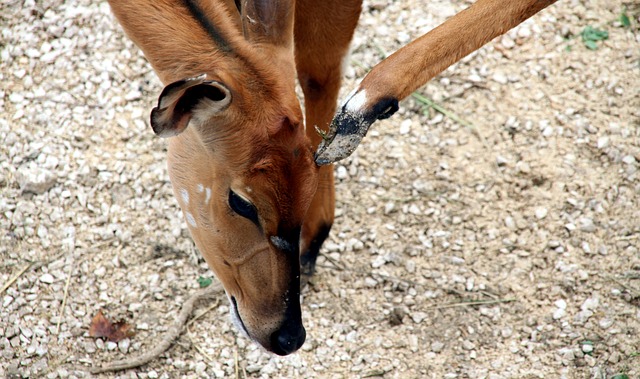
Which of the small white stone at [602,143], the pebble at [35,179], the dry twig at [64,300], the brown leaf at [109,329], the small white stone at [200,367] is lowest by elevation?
the small white stone at [602,143]

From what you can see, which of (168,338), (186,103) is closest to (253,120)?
(186,103)

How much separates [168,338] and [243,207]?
161 cm

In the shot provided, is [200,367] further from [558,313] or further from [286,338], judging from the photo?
[558,313]

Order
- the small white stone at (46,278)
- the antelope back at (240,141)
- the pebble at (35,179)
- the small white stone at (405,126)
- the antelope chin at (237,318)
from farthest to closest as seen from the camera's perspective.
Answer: the small white stone at (405,126) → the pebble at (35,179) → the small white stone at (46,278) → the antelope chin at (237,318) → the antelope back at (240,141)

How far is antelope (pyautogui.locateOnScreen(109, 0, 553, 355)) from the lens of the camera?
335cm

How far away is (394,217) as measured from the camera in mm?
5461

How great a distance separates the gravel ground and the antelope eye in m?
1.48

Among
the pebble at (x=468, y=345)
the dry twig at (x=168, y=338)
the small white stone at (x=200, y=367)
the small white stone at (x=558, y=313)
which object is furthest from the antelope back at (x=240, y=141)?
the small white stone at (x=558, y=313)

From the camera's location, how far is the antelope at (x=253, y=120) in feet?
11.0

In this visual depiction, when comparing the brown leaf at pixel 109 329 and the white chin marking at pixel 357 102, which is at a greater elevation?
the white chin marking at pixel 357 102

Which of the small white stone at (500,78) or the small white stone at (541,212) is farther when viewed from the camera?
the small white stone at (500,78)

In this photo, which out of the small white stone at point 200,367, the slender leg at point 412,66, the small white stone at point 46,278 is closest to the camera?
the slender leg at point 412,66

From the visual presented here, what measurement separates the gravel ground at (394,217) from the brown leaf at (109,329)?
0.06m

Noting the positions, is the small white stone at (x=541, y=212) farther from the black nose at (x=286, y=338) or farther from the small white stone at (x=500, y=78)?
the black nose at (x=286, y=338)
